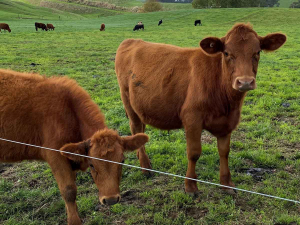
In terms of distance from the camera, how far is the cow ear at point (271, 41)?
3982 millimetres

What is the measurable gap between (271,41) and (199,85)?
1.21 m

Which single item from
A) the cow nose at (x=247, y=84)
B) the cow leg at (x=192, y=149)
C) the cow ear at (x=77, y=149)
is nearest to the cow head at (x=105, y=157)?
the cow ear at (x=77, y=149)

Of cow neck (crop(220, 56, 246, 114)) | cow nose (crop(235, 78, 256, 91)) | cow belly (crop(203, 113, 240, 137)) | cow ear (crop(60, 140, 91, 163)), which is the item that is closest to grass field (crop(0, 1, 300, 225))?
cow belly (crop(203, 113, 240, 137))

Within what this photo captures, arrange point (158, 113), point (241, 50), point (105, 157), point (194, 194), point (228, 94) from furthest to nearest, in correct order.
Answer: point (158, 113), point (194, 194), point (228, 94), point (241, 50), point (105, 157)

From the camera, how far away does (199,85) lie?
4.24m

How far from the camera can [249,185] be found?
15.0 feet

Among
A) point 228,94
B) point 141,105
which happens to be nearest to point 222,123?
point 228,94

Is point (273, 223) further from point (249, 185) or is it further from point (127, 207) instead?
point (127, 207)

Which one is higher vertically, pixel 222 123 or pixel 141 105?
pixel 141 105

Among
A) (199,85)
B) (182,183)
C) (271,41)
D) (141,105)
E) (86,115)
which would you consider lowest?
(182,183)

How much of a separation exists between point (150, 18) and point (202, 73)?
5045 centimetres

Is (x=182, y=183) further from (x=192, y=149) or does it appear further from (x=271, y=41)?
(x=271, y=41)

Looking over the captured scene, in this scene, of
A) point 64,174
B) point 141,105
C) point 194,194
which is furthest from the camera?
point 141,105

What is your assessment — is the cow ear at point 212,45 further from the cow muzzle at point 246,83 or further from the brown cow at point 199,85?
the cow muzzle at point 246,83
